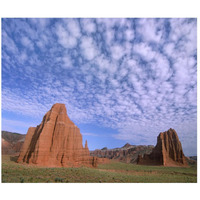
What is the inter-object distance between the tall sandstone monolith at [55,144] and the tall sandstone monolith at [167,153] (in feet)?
143

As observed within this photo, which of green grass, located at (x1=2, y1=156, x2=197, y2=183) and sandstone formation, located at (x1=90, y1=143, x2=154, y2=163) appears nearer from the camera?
green grass, located at (x1=2, y1=156, x2=197, y2=183)

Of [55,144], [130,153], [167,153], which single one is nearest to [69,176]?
[55,144]

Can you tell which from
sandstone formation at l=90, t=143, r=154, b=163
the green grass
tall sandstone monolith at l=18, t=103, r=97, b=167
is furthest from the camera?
sandstone formation at l=90, t=143, r=154, b=163

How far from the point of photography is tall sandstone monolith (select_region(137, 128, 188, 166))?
205 ft

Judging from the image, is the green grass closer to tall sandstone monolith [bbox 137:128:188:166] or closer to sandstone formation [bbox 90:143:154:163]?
tall sandstone monolith [bbox 137:128:188:166]

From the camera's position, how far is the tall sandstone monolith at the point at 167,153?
6259cm

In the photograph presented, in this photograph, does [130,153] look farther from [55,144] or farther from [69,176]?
[69,176]

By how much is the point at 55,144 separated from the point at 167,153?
6104cm

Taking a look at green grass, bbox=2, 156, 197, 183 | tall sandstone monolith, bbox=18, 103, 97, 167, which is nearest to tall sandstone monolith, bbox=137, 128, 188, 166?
tall sandstone monolith, bbox=18, 103, 97, 167

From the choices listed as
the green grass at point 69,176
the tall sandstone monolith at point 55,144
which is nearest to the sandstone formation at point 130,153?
the tall sandstone monolith at point 55,144

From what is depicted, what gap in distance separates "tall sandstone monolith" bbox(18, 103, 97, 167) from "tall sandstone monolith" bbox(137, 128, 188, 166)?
143 ft

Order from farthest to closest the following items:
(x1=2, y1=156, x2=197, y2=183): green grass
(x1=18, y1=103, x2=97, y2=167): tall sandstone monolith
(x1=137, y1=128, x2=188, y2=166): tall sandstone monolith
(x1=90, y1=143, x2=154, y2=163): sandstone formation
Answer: (x1=90, y1=143, x2=154, y2=163): sandstone formation < (x1=137, y1=128, x2=188, y2=166): tall sandstone monolith < (x1=18, y1=103, x2=97, y2=167): tall sandstone monolith < (x1=2, y1=156, x2=197, y2=183): green grass

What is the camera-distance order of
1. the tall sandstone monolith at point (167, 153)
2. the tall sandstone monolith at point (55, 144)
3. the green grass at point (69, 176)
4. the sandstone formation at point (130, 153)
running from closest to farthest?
the green grass at point (69, 176) < the tall sandstone monolith at point (55, 144) < the tall sandstone monolith at point (167, 153) < the sandstone formation at point (130, 153)

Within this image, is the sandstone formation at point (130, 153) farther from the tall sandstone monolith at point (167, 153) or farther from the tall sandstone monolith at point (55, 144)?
the tall sandstone monolith at point (55, 144)
